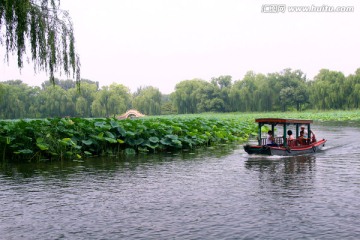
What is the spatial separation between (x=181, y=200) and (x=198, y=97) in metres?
63.8

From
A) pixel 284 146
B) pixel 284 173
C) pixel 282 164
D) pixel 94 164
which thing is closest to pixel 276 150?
pixel 284 146

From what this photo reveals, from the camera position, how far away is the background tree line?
50.9m

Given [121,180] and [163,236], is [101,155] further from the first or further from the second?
[163,236]

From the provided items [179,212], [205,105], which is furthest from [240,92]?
[179,212]

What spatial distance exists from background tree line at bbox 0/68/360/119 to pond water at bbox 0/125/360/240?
42.6 meters

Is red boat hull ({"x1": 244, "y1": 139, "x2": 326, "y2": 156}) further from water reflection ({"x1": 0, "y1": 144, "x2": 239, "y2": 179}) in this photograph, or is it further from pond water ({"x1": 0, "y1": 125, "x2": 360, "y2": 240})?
pond water ({"x1": 0, "y1": 125, "x2": 360, "y2": 240})

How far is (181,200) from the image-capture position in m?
6.67

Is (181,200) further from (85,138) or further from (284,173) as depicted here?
(85,138)

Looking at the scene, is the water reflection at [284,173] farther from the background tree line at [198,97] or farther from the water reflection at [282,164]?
the background tree line at [198,97]

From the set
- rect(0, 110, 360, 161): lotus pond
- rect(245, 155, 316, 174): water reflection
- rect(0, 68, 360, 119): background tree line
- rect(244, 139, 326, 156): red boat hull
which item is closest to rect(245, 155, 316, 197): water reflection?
rect(245, 155, 316, 174): water reflection

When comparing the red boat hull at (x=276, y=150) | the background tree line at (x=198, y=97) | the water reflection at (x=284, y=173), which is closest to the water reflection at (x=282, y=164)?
the water reflection at (x=284, y=173)

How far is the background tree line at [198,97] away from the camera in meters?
50.9

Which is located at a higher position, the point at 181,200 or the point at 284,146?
the point at 284,146

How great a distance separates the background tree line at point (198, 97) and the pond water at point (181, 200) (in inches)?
1675
